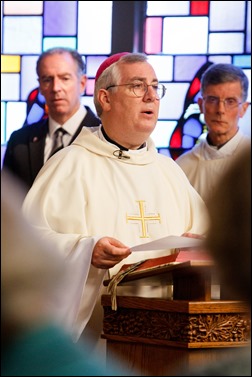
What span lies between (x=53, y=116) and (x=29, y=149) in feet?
1.22

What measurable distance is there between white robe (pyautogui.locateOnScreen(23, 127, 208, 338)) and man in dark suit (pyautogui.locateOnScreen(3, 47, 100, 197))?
279 centimetres

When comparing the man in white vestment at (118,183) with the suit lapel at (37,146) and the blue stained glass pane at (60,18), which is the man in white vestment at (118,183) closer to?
the suit lapel at (37,146)

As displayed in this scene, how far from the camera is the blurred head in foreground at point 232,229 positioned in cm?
79

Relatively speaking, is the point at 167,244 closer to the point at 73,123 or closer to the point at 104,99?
the point at 104,99

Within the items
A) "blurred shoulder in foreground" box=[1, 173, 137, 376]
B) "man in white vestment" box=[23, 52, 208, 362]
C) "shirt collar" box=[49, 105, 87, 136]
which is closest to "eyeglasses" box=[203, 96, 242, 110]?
"shirt collar" box=[49, 105, 87, 136]

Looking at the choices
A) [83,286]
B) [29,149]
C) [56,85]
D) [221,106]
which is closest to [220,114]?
[221,106]

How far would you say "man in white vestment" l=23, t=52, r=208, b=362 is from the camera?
466cm

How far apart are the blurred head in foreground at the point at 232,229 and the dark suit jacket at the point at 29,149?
7.02 m

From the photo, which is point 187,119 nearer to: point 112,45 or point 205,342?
point 112,45

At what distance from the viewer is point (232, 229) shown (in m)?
0.79

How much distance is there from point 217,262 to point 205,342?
1.75 meters

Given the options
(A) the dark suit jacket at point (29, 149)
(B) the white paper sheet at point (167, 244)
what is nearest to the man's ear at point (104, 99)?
(B) the white paper sheet at point (167, 244)

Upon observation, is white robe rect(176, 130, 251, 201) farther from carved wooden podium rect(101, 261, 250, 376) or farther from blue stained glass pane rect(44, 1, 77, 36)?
carved wooden podium rect(101, 261, 250, 376)

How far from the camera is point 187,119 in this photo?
9688mm
